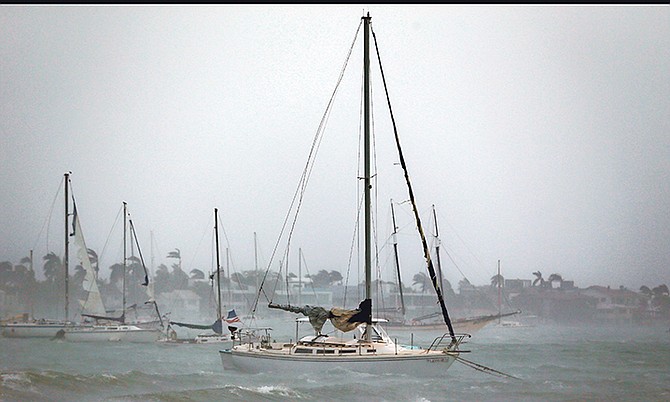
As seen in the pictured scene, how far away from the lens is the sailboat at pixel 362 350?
1132cm

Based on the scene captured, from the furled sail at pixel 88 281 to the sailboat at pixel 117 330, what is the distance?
0.40ft

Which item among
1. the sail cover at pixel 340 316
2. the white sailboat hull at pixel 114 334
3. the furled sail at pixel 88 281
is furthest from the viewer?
the white sailboat hull at pixel 114 334

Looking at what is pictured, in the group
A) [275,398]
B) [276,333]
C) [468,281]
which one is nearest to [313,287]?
[276,333]

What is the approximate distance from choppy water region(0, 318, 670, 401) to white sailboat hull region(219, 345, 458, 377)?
0.09 meters

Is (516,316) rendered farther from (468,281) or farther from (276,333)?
(276,333)

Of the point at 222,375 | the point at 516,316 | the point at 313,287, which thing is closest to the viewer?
the point at 222,375

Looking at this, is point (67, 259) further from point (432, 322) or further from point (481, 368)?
point (432, 322)

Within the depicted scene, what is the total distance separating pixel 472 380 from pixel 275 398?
2.71 meters

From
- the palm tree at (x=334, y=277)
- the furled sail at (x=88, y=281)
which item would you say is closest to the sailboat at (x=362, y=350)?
the palm tree at (x=334, y=277)

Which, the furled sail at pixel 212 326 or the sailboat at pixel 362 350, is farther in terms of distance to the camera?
the furled sail at pixel 212 326

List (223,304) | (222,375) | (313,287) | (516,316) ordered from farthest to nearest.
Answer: (516,316) → (223,304) → (313,287) → (222,375)

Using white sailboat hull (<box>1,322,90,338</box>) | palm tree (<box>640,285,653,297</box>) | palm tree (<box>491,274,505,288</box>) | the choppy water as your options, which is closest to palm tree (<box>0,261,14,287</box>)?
white sailboat hull (<box>1,322,90,338</box>)

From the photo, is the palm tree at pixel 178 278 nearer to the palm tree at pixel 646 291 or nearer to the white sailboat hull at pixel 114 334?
the white sailboat hull at pixel 114 334

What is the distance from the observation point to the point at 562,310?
752 inches
